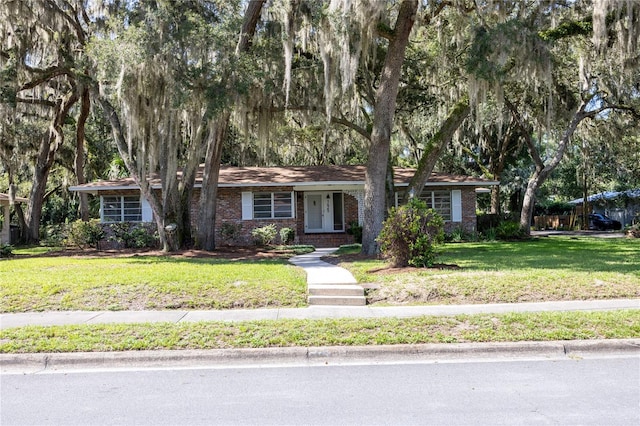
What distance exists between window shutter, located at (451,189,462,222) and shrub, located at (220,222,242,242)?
9.47 m

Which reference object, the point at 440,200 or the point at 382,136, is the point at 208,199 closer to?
the point at 382,136

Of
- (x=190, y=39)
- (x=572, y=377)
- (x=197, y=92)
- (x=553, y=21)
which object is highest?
(x=553, y=21)

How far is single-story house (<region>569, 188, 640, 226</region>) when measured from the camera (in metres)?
38.2

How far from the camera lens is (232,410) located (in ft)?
15.0

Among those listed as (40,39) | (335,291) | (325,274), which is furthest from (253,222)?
(335,291)

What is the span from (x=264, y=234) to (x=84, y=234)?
6875 millimetres

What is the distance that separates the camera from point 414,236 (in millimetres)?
11797

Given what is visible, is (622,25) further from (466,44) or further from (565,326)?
(565,326)

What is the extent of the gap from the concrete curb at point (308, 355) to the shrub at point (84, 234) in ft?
49.5

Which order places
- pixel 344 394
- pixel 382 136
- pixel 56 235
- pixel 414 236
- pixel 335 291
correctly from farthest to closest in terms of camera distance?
pixel 56 235 < pixel 382 136 < pixel 414 236 < pixel 335 291 < pixel 344 394

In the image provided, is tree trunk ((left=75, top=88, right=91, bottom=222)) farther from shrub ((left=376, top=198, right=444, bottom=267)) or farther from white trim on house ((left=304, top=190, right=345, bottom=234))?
shrub ((left=376, top=198, right=444, bottom=267))

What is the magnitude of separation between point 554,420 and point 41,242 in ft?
87.2

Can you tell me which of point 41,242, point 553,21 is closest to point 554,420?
point 553,21

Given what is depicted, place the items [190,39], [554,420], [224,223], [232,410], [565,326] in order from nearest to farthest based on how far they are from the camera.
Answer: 1. [554,420]
2. [232,410]
3. [565,326]
4. [190,39]
5. [224,223]
